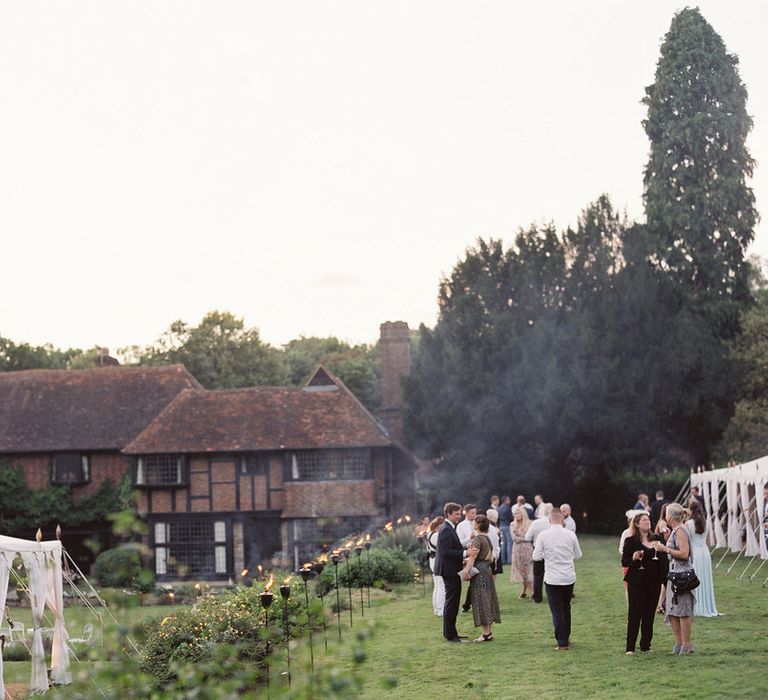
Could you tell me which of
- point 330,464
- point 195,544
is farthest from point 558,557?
point 195,544

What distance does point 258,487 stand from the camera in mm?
40688

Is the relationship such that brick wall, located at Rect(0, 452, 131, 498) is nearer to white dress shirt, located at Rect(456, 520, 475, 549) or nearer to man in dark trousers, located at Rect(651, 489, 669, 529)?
man in dark trousers, located at Rect(651, 489, 669, 529)

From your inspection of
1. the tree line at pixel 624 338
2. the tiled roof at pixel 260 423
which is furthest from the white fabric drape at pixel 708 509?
the tiled roof at pixel 260 423

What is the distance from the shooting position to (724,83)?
42.5 metres

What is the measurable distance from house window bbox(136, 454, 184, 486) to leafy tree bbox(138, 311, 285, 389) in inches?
1069

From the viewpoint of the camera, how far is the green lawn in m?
11.5

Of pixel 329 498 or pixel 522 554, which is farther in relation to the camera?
pixel 329 498

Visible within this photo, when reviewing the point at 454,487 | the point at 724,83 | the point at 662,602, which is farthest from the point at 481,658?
the point at 724,83

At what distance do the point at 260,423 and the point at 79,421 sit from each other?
7.77m

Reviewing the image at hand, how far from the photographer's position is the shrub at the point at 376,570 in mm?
23328

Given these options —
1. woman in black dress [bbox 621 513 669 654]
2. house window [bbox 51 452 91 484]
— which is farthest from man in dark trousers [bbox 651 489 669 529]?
house window [bbox 51 452 91 484]

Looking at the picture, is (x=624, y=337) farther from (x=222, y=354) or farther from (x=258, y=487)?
(x=222, y=354)

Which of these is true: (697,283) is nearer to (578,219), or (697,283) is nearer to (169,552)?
(578,219)

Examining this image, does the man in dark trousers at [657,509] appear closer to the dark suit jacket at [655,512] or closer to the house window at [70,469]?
the dark suit jacket at [655,512]
